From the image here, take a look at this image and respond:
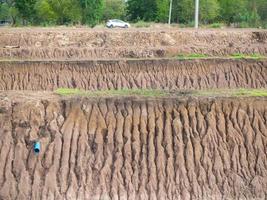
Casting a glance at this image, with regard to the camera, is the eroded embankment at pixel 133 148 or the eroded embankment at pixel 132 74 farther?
the eroded embankment at pixel 132 74

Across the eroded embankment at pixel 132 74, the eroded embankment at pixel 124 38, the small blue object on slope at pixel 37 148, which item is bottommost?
the small blue object on slope at pixel 37 148

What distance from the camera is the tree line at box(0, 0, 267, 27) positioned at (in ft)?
175

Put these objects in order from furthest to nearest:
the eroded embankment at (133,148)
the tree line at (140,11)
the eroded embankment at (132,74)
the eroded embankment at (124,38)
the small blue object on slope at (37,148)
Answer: the tree line at (140,11) < the eroded embankment at (124,38) < the eroded embankment at (132,74) < the small blue object on slope at (37,148) < the eroded embankment at (133,148)

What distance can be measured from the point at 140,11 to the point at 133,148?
48.2m

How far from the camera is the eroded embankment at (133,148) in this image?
17.7 m

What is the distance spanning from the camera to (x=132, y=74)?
28078 mm

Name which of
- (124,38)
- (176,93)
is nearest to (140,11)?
(124,38)

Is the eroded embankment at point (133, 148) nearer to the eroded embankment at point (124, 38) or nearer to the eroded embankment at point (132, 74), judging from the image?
the eroded embankment at point (132, 74)

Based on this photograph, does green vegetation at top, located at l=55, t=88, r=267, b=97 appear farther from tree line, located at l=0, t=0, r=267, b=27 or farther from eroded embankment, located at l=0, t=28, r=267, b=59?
tree line, located at l=0, t=0, r=267, b=27

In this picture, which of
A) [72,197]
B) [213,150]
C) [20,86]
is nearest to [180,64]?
[20,86]

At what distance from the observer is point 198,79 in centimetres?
2777

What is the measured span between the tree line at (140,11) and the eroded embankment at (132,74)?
23.7 m

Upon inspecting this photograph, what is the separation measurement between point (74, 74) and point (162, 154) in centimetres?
1088

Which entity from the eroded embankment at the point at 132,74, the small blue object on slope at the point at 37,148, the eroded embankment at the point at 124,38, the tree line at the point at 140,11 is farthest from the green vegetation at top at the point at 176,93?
the tree line at the point at 140,11
